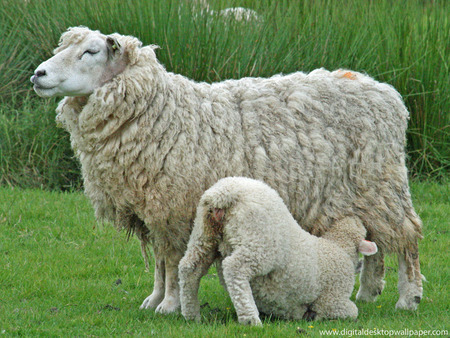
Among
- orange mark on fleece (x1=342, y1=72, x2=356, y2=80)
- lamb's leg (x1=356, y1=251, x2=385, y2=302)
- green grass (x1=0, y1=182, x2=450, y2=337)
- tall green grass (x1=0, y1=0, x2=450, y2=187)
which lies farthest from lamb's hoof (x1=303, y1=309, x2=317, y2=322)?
tall green grass (x1=0, y1=0, x2=450, y2=187)

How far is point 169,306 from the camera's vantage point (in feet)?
16.9

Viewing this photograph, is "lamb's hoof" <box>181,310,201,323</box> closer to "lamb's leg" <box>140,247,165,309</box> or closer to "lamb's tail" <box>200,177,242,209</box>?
"lamb's leg" <box>140,247,165,309</box>

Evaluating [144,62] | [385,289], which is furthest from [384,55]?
[144,62]

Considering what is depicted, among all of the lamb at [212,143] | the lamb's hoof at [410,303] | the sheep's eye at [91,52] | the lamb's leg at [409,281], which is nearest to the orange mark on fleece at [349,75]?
the lamb at [212,143]

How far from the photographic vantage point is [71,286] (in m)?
5.76

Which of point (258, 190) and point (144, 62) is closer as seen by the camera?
point (258, 190)

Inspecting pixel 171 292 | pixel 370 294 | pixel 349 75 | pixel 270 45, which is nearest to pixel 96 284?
pixel 171 292

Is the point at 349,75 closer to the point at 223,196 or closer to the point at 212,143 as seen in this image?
the point at 212,143

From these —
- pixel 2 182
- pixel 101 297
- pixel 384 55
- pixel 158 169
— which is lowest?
pixel 2 182

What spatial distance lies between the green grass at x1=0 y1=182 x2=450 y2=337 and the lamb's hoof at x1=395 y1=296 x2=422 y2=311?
74mm

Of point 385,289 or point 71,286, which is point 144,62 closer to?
point 71,286

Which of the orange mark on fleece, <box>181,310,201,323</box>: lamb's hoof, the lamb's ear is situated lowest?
<box>181,310,201,323</box>: lamb's hoof

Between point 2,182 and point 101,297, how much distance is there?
3835 millimetres

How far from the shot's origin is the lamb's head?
4777 mm
